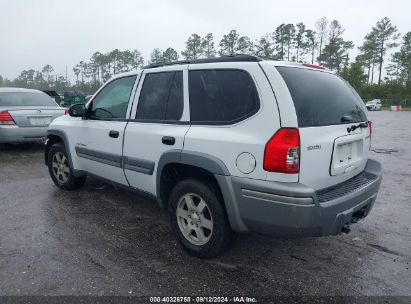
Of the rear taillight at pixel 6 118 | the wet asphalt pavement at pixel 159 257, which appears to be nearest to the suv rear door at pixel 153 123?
the wet asphalt pavement at pixel 159 257

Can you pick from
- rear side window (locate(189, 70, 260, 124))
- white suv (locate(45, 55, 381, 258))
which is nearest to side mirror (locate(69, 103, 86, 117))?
white suv (locate(45, 55, 381, 258))

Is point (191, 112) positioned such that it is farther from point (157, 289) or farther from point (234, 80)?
point (157, 289)

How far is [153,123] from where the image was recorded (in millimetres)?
3496

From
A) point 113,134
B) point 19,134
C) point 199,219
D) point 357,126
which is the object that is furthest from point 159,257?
point 19,134

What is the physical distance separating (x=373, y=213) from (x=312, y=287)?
2.17 metres

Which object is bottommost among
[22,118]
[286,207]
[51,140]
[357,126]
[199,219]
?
[199,219]

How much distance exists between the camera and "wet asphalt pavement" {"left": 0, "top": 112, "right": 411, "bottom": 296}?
271 centimetres

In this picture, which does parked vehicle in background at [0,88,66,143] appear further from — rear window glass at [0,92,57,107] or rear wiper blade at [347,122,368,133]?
rear wiper blade at [347,122,368,133]

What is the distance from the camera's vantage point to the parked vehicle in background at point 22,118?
7.56 metres

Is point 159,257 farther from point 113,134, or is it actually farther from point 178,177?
point 113,134

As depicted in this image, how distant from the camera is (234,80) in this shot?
113 inches

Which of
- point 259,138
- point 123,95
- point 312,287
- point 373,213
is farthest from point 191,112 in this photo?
point 373,213

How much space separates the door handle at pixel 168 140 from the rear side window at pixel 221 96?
10.6 inches

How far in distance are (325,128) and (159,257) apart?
1912 millimetres
